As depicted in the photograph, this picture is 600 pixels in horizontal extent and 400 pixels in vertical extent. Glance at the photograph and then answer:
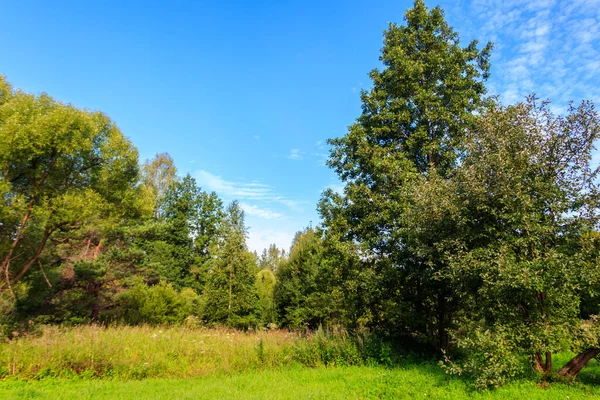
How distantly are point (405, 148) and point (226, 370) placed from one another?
10.1m

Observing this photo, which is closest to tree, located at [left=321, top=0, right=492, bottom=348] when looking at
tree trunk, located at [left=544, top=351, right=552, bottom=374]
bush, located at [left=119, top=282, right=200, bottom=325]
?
tree trunk, located at [left=544, top=351, right=552, bottom=374]

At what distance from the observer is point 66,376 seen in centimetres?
786

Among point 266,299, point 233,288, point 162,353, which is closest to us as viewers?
point 162,353

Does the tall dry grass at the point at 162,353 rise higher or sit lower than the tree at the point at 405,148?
lower

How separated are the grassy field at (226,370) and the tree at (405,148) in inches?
85.5

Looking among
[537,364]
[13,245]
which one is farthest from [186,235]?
[537,364]

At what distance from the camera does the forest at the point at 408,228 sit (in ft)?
24.3

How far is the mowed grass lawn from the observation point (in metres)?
6.55

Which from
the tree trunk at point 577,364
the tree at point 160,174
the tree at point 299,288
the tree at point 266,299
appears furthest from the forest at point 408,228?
the tree at point 160,174

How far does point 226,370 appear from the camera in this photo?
918 centimetres

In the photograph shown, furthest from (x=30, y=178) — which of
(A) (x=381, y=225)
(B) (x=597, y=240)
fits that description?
(B) (x=597, y=240)

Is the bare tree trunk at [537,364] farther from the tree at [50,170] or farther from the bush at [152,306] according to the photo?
the bush at [152,306]

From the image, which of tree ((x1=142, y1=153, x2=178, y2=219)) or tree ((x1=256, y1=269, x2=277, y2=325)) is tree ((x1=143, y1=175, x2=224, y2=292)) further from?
tree ((x1=256, y1=269, x2=277, y2=325))

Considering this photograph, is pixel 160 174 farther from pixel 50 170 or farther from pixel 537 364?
pixel 537 364
